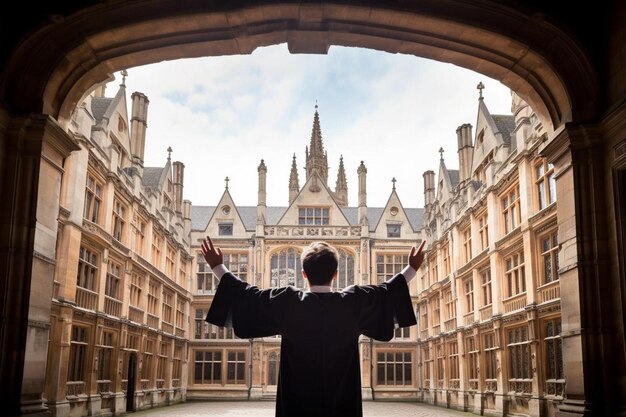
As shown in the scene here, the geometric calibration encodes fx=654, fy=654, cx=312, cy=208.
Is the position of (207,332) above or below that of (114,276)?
below

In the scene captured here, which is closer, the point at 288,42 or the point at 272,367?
the point at 288,42

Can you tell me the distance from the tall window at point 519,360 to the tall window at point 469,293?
5.02 m

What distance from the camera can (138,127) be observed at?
26875 millimetres

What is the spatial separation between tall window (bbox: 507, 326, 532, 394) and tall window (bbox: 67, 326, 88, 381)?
1265 centimetres

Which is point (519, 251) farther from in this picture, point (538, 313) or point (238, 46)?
point (238, 46)

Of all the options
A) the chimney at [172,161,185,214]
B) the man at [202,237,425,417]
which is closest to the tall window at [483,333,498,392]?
the chimney at [172,161,185,214]

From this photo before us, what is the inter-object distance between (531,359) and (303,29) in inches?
541

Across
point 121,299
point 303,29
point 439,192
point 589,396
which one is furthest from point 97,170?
point 439,192

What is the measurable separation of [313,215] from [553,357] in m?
22.2

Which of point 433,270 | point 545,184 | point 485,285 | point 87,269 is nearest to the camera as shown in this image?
point 545,184

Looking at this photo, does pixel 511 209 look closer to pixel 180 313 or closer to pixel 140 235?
pixel 140 235

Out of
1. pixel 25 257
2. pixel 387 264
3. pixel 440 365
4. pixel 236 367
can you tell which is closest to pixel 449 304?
pixel 440 365

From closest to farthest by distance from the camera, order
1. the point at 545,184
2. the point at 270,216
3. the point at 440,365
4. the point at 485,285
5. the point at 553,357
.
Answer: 1. the point at 553,357
2. the point at 545,184
3. the point at 485,285
4. the point at 440,365
5. the point at 270,216

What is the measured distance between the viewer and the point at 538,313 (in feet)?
59.4
